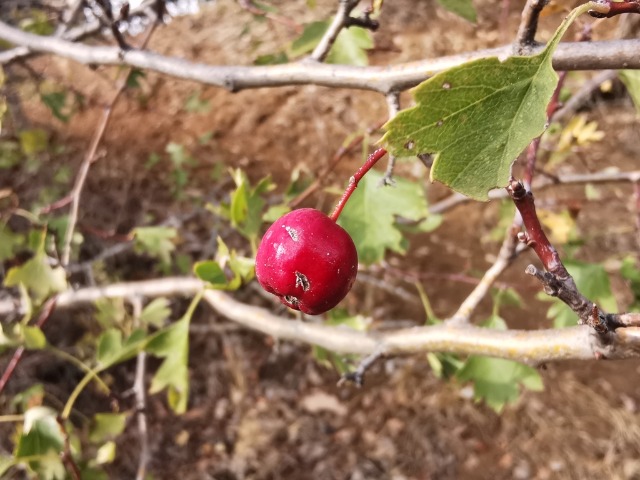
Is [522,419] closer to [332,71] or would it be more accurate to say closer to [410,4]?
[332,71]

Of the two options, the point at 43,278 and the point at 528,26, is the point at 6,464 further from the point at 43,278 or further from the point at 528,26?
the point at 528,26

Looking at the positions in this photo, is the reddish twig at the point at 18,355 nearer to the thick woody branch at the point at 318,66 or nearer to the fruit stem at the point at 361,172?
the thick woody branch at the point at 318,66

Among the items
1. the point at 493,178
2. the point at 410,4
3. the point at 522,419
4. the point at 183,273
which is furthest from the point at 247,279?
the point at 410,4

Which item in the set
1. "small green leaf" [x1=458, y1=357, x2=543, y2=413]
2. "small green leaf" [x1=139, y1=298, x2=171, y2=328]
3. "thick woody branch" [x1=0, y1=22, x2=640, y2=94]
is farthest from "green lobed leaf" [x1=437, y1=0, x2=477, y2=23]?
"small green leaf" [x1=139, y1=298, x2=171, y2=328]

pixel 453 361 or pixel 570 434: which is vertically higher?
pixel 453 361

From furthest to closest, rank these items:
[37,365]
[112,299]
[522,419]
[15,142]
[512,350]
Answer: [15,142] < [522,419] < [37,365] < [112,299] < [512,350]

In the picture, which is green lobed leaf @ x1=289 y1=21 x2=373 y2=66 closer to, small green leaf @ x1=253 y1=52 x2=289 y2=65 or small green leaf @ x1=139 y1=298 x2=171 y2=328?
small green leaf @ x1=253 y1=52 x2=289 y2=65

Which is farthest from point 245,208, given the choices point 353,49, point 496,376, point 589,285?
point 589,285
